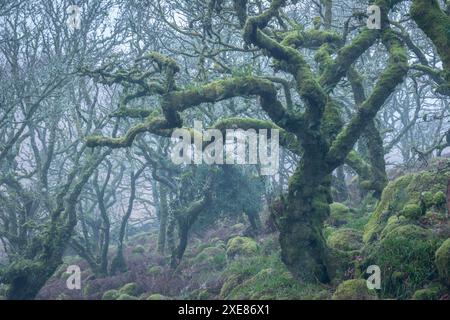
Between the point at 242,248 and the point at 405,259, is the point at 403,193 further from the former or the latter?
the point at 242,248

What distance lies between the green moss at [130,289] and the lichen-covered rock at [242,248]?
11.0ft

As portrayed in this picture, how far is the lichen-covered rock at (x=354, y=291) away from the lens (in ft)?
27.3

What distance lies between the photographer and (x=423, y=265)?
27.4ft

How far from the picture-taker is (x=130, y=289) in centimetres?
1536

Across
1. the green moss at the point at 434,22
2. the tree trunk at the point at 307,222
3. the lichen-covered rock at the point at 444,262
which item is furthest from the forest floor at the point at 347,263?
the green moss at the point at 434,22

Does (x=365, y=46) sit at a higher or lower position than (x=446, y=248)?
higher

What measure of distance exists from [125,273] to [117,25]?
1029cm

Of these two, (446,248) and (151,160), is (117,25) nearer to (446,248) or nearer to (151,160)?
(151,160)

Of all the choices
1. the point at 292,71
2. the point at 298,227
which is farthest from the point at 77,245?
the point at 292,71

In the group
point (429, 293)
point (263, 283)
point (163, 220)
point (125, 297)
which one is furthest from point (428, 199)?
point (163, 220)

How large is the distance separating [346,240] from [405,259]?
8.22 feet
